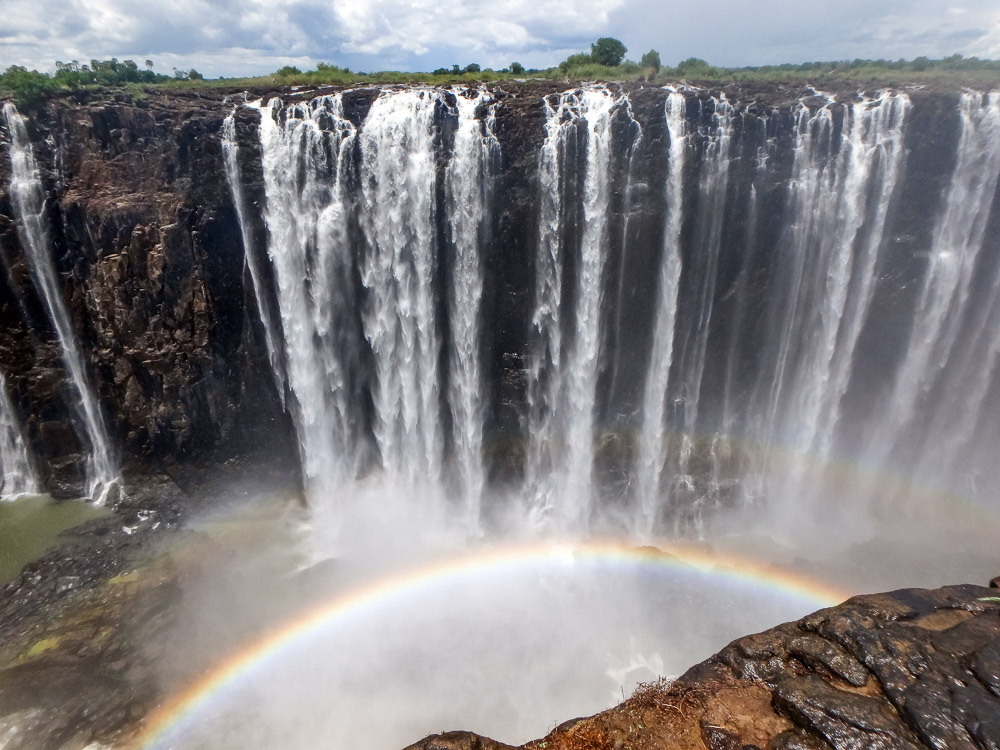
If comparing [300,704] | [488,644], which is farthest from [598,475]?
[300,704]

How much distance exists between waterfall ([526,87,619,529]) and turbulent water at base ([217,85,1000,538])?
74 mm

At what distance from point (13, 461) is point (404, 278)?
15.2 meters

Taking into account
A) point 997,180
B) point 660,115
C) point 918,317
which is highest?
point 660,115

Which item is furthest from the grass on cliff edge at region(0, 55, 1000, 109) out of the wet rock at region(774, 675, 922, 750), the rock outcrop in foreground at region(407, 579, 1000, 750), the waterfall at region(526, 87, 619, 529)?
the wet rock at region(774, 675, 922, 750)

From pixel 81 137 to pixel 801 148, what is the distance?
2279 centimetres

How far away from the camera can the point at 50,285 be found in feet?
56.3

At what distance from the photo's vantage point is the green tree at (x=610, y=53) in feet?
81.1

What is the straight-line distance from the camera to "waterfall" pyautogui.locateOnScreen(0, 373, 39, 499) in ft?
58.9

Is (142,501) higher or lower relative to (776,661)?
lower

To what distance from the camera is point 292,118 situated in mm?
16672

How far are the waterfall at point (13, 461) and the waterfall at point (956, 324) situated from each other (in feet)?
101

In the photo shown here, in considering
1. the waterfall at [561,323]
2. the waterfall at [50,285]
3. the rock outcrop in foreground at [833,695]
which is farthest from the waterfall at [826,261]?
the waterfall at [50,285]

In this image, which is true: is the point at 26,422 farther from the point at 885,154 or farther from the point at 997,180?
the point at 997,180

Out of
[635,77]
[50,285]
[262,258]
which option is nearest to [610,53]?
[635,77]
